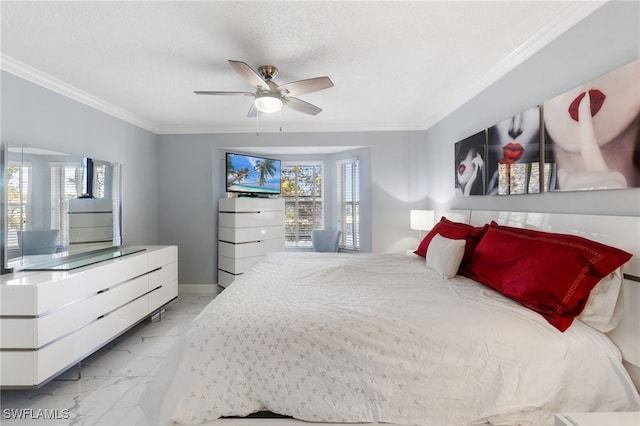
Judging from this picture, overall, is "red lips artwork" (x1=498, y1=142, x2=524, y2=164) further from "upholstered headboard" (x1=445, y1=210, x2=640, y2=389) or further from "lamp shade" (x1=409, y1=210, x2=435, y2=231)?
"lamp shade" (x1=409, y1=210, x2=435, y2=231)

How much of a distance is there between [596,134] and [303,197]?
4.06m

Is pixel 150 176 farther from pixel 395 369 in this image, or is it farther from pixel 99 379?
pixel 395 369

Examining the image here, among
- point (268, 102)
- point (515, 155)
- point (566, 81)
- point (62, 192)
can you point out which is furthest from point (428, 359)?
point (62, 192)

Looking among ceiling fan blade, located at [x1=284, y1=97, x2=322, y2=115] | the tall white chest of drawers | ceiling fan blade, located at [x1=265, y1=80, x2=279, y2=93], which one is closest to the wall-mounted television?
the tall white chest of drawers

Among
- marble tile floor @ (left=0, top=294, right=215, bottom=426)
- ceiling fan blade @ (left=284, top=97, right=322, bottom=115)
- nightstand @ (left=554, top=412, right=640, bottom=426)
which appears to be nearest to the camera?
nightstand @ (left=554, top=412, right=640, bottom=426)

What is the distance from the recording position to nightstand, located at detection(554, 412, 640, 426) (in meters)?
0.90

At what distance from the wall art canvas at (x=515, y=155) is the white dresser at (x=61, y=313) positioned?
3412 mm

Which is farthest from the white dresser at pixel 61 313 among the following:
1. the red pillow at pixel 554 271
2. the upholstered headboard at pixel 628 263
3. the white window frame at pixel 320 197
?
the upholstered headboard at pixel 628 263

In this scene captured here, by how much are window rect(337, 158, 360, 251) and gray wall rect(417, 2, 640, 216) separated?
1.84m

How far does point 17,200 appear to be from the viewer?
2.20 meters

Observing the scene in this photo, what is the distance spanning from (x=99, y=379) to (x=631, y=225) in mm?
3512

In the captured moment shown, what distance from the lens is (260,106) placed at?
2357 mm

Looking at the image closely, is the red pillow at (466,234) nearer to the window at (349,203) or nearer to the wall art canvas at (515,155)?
the wall art canvas at (515,155)

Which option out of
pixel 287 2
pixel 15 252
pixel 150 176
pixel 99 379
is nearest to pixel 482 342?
pixel 287 2
